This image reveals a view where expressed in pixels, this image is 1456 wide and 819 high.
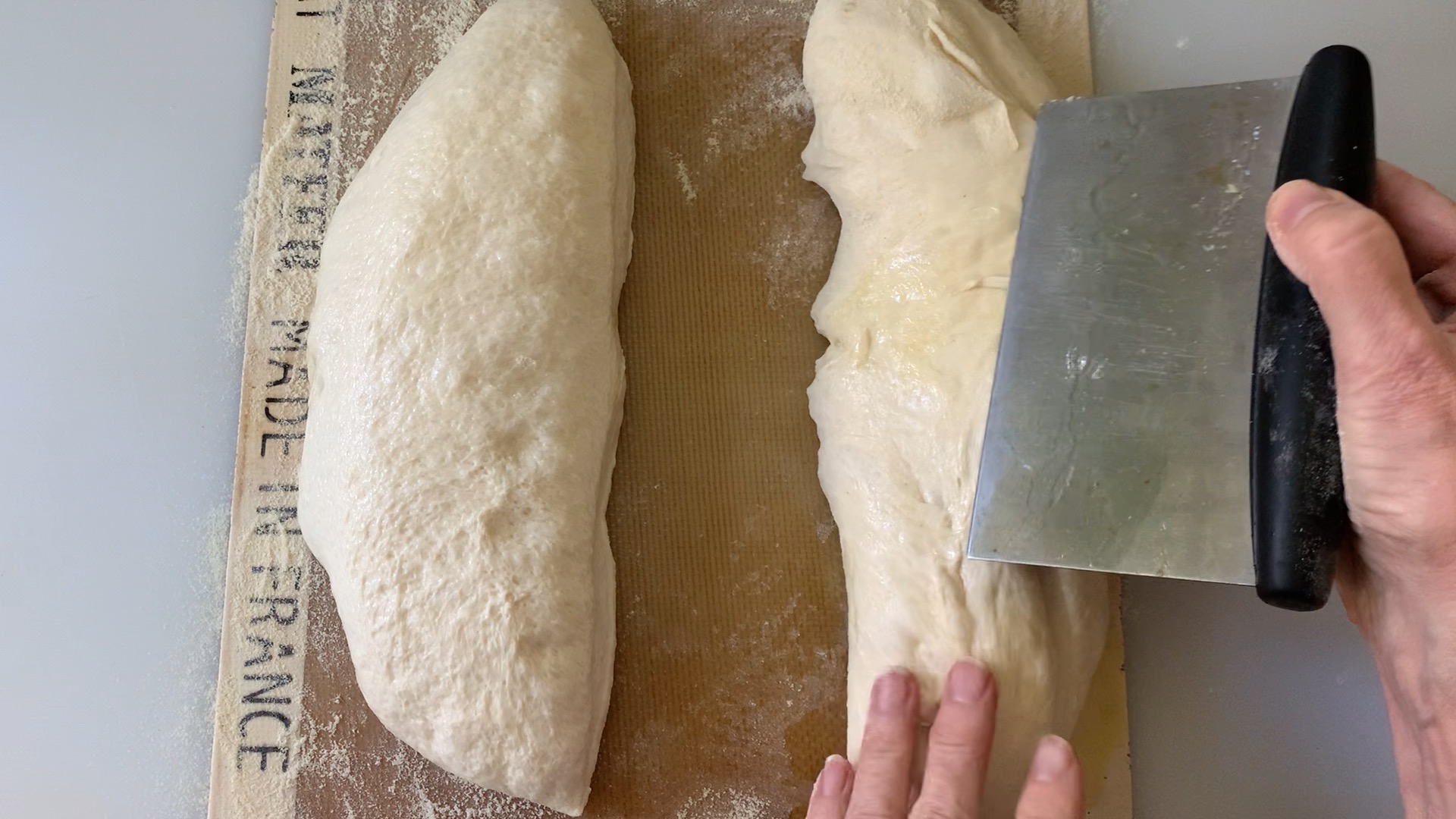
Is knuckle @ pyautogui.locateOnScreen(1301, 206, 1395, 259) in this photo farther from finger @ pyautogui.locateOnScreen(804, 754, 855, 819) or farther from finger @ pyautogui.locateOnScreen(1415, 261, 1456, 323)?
finger @ pyautogui.locateOnScreen(804, 754, 855, 819)

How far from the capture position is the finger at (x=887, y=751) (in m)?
1.10

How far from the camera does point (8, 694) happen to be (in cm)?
149

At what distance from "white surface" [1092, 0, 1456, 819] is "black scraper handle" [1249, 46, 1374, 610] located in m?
0.43

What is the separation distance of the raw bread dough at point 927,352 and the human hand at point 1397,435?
1.11ft

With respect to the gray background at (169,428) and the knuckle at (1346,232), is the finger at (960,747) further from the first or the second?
the knuckle at (1346,232)

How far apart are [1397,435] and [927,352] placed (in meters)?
0.53

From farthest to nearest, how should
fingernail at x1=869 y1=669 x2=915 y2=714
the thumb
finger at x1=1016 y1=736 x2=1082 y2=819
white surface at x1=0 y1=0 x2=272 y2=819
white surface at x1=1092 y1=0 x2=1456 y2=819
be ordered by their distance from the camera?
white surface at x1=0 y1=0 x2=272 y2=819
white surface at x1=1092 y1=0 x2=1456 y2=819
fingernail at x1=869 y1=669 x2=915 y2=714
finger at x1=1016 y1=736 x2=1082 y2=819
the thumb

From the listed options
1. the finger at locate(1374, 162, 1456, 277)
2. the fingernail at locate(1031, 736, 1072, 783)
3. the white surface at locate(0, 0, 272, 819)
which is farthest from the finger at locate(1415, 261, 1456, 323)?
the white surface at locate(0, 0, 272, 819)

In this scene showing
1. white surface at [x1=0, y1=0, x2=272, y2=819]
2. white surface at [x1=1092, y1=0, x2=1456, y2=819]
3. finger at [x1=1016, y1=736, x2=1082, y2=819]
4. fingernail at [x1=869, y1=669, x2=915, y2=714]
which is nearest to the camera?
finger at [x1=1016, y1=736, x2=1082, y2=819]

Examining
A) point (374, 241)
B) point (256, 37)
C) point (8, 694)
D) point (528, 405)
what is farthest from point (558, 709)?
point (256, 37)

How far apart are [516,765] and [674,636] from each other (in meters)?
0.31

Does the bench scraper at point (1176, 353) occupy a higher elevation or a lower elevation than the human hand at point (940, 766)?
higher

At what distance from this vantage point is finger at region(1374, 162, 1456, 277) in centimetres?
115

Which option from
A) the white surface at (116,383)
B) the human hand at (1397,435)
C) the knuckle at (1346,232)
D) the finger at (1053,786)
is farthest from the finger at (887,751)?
the white surface at (116,383)
